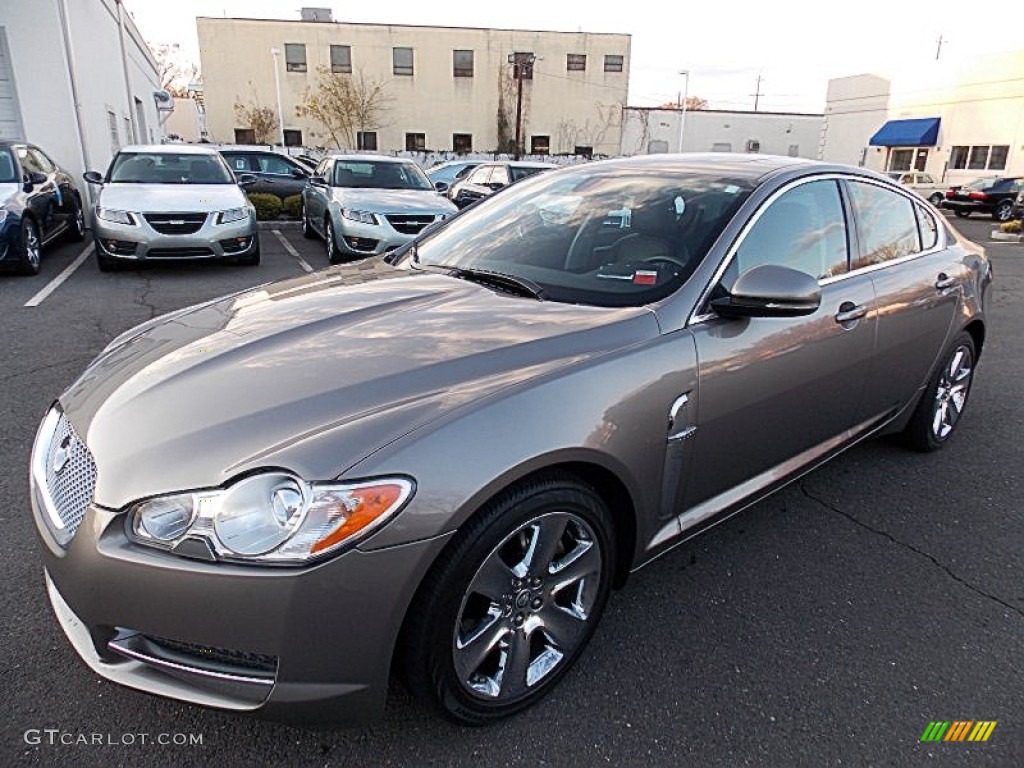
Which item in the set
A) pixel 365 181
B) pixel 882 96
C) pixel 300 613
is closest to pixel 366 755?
pixel 300 613

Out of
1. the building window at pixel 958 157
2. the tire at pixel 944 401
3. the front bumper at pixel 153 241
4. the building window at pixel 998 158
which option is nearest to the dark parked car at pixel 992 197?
the building window at pixel 998 158

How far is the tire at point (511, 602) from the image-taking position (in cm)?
175

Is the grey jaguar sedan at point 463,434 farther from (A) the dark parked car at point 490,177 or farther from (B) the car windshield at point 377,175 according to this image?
(A) the dark parked car at point 490,177

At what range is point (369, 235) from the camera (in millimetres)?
9031

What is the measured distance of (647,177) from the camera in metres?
3.08

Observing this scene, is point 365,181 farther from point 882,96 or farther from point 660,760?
point 882,96

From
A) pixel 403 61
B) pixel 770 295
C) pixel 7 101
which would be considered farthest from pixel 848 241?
pixel 403 61

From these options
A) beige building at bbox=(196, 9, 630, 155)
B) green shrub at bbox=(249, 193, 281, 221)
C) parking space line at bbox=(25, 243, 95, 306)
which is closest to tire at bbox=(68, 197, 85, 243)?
parking space line at bbox=(25, 243, 95, 306)

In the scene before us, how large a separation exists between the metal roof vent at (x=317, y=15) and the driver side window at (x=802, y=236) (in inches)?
1832

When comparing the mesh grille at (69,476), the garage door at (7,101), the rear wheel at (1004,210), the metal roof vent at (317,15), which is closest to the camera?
the mesh grille at (69,476)

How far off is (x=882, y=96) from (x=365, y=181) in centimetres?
3489

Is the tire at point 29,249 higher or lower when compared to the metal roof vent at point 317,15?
lower

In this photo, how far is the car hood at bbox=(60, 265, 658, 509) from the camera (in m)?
1.66

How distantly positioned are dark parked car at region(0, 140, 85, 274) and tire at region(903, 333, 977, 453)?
349 inches
